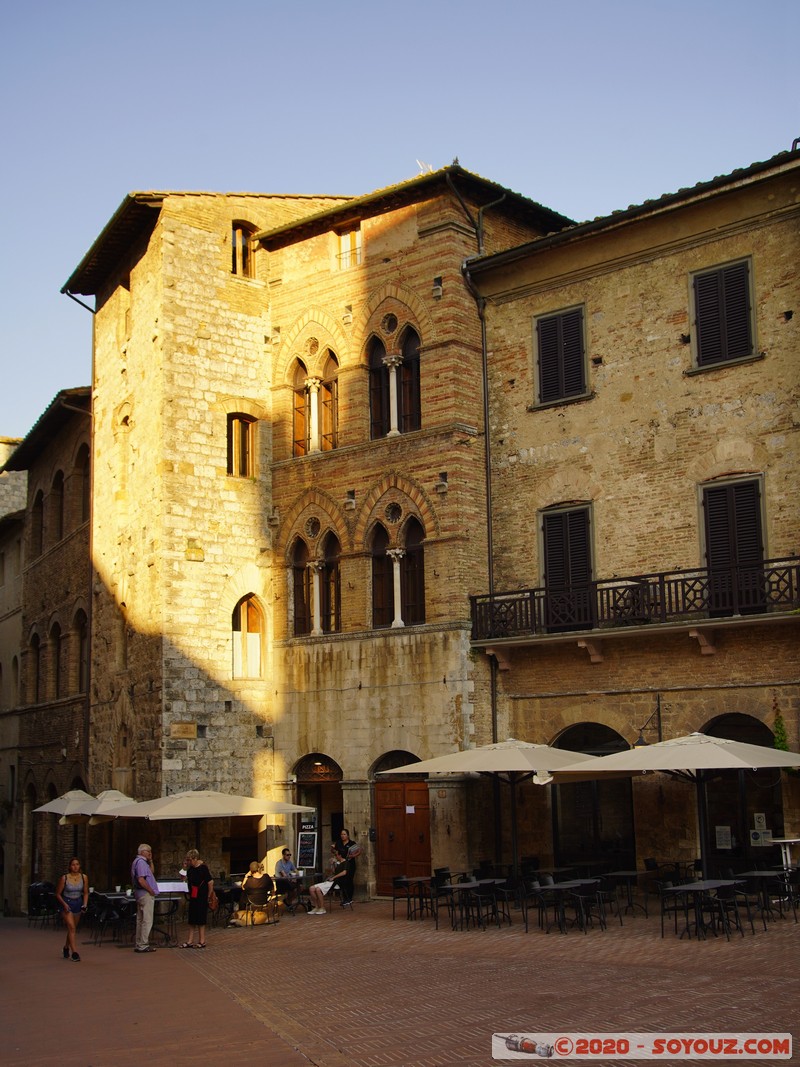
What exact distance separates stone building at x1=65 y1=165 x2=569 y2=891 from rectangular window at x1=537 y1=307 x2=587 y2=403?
138 centimetres

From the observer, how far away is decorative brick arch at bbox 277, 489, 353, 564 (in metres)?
25.2

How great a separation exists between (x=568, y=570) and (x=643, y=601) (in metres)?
2.05

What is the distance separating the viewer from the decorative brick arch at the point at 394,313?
2438 centimetres

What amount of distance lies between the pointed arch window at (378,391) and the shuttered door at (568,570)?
4080 millimetres

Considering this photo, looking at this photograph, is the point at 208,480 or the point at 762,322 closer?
the point at 762,322

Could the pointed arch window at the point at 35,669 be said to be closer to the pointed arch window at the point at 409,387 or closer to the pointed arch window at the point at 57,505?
the pointed arch window at the point at 57,505

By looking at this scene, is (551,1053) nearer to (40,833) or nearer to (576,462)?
(576,462)

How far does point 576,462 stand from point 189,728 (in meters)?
8.99

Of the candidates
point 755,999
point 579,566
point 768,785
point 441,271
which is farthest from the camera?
point 441,271

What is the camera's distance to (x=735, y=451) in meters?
20.8

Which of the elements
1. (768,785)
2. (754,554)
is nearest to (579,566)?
(754,554)

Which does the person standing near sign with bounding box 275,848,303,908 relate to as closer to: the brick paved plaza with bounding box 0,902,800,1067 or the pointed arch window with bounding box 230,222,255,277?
the brick paved plaza with bounding box 0,902,800,1067

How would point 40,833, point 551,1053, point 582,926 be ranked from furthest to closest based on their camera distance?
point 40,833 < point 582,926 < point 551,1053

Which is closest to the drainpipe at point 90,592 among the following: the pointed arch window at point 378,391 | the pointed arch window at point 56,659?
the pointed arch window at point 56,659
